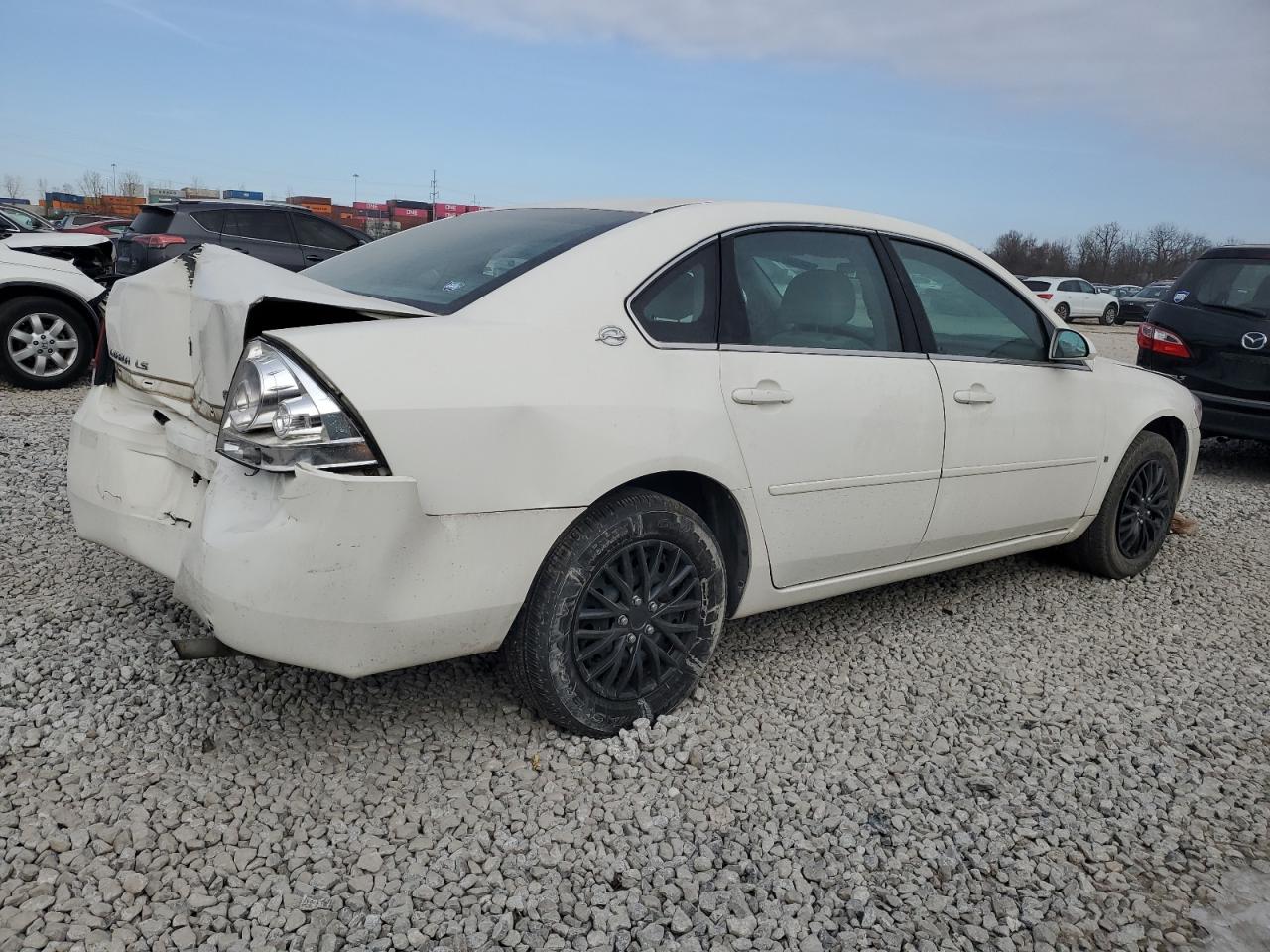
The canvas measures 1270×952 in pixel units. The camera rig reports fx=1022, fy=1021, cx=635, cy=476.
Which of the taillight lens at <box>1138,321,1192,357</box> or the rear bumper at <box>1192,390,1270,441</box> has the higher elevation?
the taillight lens at <box>1138,321,1192,357</box>

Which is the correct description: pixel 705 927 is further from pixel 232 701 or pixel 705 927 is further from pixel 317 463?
pixel 232 701

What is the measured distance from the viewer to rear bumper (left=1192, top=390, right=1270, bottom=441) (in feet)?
23.5

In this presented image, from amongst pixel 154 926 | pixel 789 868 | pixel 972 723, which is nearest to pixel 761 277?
pixel 972 723

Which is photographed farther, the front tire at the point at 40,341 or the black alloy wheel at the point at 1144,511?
the front tire at the point at 40,341

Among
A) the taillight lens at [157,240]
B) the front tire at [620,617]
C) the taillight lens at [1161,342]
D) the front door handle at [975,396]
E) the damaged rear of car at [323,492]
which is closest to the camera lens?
the damaged rear of car at [323,492]

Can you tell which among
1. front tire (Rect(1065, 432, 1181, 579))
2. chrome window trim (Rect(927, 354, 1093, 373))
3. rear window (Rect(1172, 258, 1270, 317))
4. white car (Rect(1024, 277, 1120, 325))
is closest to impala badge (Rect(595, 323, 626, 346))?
chrome window trim (Rect(927, 354, 1093, 373))

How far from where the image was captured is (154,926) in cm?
214

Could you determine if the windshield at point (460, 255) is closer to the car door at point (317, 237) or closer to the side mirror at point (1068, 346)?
the side mirror at point (1068, 346)

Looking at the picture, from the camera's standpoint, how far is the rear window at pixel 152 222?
11.7 m

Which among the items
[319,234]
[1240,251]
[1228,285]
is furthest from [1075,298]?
[1228,285]

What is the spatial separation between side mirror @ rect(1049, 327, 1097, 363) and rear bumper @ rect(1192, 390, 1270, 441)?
3911mm

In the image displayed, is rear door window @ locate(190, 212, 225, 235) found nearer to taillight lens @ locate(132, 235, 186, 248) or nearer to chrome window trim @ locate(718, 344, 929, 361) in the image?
taillight lens @ locate(132, 235, 186, 248)

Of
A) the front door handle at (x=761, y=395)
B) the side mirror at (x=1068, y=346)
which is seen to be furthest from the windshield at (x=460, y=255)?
the side mirror at (x=1068, y=346)

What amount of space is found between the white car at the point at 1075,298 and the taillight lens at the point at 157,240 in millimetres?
25273
